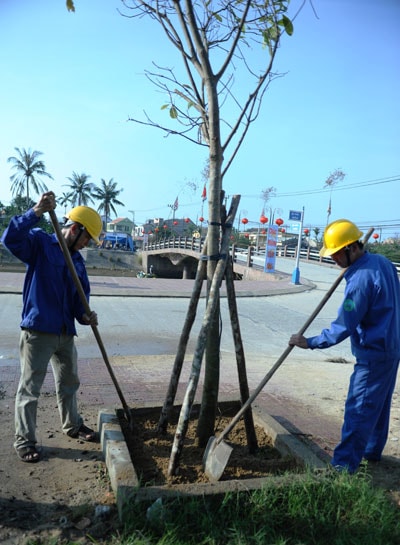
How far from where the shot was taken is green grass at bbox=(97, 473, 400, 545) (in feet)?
7.34

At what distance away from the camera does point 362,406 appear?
2998 millimetres

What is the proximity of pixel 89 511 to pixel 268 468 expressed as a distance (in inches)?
45.9

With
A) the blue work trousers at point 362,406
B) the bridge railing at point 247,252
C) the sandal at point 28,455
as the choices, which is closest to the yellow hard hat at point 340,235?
the blue work trousers at point 362,406

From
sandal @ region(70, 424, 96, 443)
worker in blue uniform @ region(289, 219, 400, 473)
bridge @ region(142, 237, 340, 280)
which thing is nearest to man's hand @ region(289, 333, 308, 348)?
worker in blue uniform @ region(289, 219, 400, 473)

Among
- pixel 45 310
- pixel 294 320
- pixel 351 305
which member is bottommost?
pixel 294 320

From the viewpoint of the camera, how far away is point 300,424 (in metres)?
4.10

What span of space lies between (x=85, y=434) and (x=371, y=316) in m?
2.31

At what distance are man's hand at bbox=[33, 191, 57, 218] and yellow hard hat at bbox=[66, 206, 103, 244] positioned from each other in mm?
348

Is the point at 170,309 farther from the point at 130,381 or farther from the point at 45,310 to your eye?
the point at 45,310

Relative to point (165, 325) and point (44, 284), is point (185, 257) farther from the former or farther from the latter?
point (44, 284)

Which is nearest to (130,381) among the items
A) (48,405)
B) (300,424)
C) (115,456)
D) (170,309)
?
(48,405)

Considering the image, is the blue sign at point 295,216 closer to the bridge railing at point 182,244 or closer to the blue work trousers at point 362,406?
the bridge railing at point 182,244

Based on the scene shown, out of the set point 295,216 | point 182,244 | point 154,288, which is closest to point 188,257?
point 182,244

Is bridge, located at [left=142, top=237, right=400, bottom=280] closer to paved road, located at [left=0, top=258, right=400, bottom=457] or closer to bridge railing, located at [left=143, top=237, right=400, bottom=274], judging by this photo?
bridge railing, located at [left=143, top=237, right=400, bottom=274]
